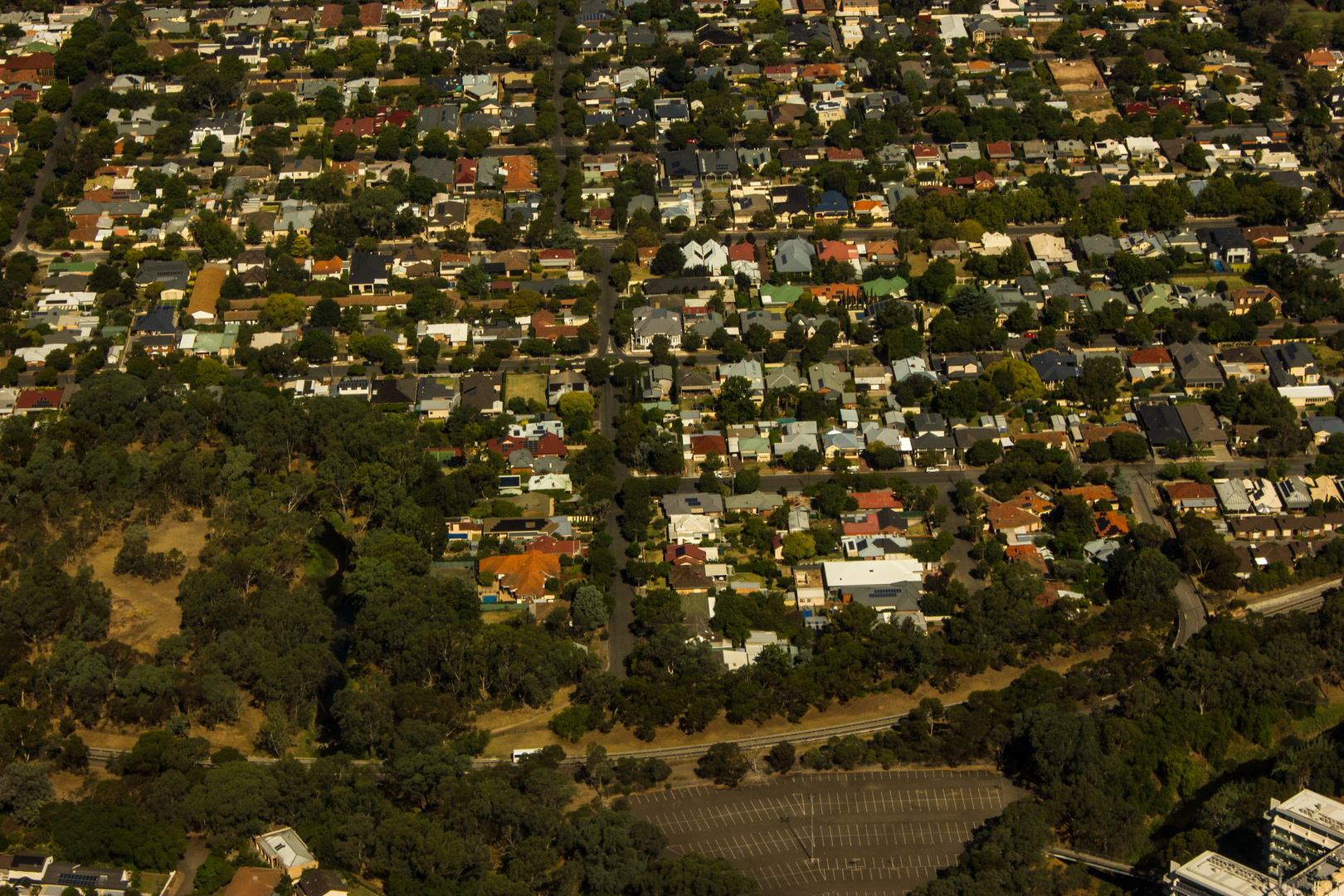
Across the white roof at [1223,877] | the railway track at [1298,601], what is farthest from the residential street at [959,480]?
the white roof at [1223,877]

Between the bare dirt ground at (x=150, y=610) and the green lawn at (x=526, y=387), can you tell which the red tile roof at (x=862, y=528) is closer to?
the green lawn at (x=526, y=387)

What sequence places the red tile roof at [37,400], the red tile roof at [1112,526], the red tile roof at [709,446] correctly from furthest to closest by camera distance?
the red tile roof at [37,400] < the red tile roof at [709,446] < the red tile roof at [1112,526]

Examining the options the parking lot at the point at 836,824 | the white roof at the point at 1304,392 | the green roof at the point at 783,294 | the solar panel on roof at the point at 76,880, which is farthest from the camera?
the green roof at the point at 783,294

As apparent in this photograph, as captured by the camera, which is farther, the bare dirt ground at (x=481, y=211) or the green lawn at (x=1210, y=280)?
the bare dirt ground at (x=481, y=211)

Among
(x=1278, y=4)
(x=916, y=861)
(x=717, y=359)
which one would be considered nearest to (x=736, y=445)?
(x=717, y=359)

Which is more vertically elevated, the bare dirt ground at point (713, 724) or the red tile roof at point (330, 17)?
the red tile roof at point (330, 17)

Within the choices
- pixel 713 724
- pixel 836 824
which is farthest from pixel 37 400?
pixel 836 824

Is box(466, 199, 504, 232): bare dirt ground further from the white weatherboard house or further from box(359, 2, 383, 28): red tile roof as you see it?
the white weatherboard house

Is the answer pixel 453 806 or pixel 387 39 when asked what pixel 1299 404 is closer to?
pixel 453 806
